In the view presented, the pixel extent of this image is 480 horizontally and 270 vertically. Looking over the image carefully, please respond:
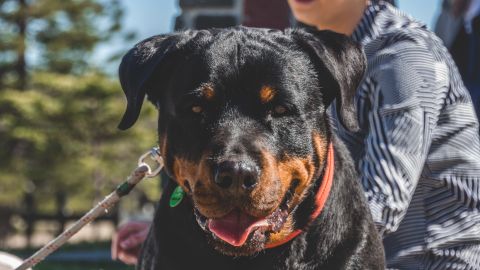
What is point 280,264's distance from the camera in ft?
9.32

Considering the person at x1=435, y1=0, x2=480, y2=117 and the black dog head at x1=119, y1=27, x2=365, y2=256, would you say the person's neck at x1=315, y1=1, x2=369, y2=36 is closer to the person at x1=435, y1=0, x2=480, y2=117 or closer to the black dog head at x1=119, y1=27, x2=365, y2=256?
the black dog head at x1=119, y1=27, x2=365, y2=256

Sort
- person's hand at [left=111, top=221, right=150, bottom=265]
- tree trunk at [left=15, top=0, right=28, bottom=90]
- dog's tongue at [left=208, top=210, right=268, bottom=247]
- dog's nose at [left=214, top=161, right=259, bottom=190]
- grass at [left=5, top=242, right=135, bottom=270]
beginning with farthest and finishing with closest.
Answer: tree trunk at [left=15, top=0, right=28, bottom=90]
grass at [left=5, top=242, right=135, bottom=270]
person's hand at [left=111, top=221, right=150, bottom=265]
dog's tongue at [left=208, top=210, right=268, bottom=247]
dog's nose at [left=214, top=161, right=259, bottom=190]

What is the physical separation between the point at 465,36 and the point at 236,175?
324cm

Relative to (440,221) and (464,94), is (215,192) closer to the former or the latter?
(440,221)

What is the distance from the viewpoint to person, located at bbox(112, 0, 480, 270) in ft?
10.4

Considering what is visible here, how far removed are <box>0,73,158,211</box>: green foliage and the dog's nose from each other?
22743 mm

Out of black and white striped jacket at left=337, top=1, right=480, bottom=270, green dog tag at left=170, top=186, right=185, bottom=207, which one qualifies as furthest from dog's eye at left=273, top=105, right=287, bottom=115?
black and white striped jacket at left=337, top=1, right=480, bottom=270

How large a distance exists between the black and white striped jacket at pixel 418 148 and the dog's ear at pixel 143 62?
869 mm

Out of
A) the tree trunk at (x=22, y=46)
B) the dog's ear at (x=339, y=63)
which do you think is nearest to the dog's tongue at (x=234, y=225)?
the dog's ear at (x=339, y=63)

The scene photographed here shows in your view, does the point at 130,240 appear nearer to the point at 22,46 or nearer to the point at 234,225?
the point at 234,225

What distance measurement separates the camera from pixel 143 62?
289 cm

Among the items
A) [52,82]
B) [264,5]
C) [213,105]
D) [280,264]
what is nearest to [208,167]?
[213,105]

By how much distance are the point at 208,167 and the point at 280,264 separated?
53 centimetres

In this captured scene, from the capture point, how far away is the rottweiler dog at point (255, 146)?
2635mm
